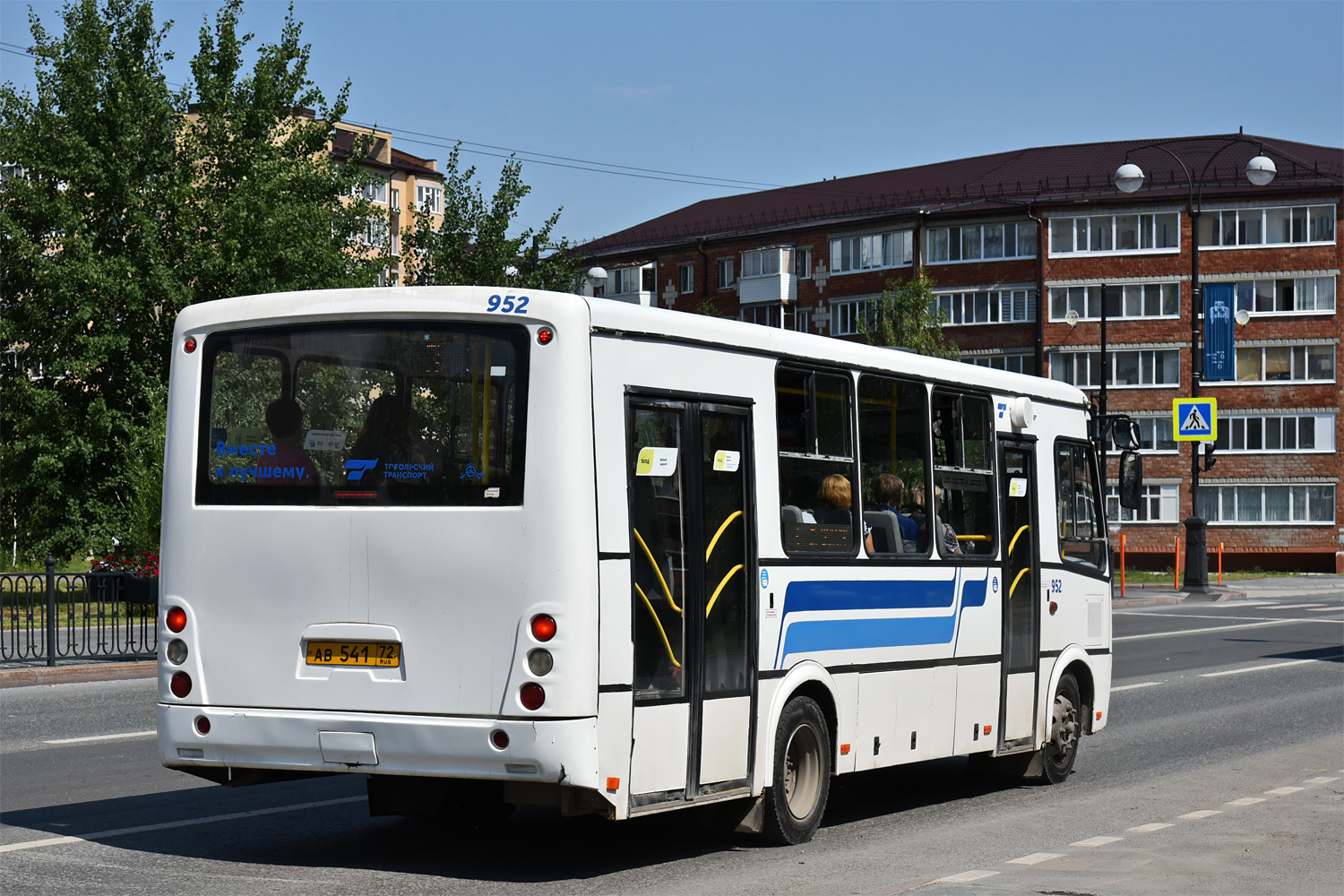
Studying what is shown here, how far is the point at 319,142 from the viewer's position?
40719 millimetres

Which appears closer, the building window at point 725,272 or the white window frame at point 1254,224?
the white window frame at point 1254,224

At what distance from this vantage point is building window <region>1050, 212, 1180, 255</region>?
77000 mm

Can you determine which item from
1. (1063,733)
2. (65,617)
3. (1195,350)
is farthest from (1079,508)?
(1195,350)

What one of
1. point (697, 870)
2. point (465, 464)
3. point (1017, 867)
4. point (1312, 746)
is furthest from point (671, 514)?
point (1312, 746)

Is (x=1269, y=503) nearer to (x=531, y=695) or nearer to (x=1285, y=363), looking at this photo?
(x=1285, y=363)

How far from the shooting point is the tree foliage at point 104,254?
35.3 metres

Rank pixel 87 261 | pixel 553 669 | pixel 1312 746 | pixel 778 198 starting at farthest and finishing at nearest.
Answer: pixel 778 198 < pixel 87 261 < pixel 1312 746 < pixel 553 669

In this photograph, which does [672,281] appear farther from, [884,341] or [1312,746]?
[1312,746]

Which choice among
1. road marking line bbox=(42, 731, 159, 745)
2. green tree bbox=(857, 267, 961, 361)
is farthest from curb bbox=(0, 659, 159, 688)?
green tree bbox=(857, 267, 961, 361)

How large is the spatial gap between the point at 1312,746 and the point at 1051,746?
374cm

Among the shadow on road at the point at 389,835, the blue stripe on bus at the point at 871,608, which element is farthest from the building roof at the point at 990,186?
the shadow on road at the point at 389,835

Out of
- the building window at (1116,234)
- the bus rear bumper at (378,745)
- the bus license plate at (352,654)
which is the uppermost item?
the building window at (1116,234)

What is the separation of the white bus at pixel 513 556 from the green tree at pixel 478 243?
31.6 m

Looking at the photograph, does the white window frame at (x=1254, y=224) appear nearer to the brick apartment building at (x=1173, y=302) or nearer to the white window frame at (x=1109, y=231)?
the brick apartment building at (x=1173, y=302)
